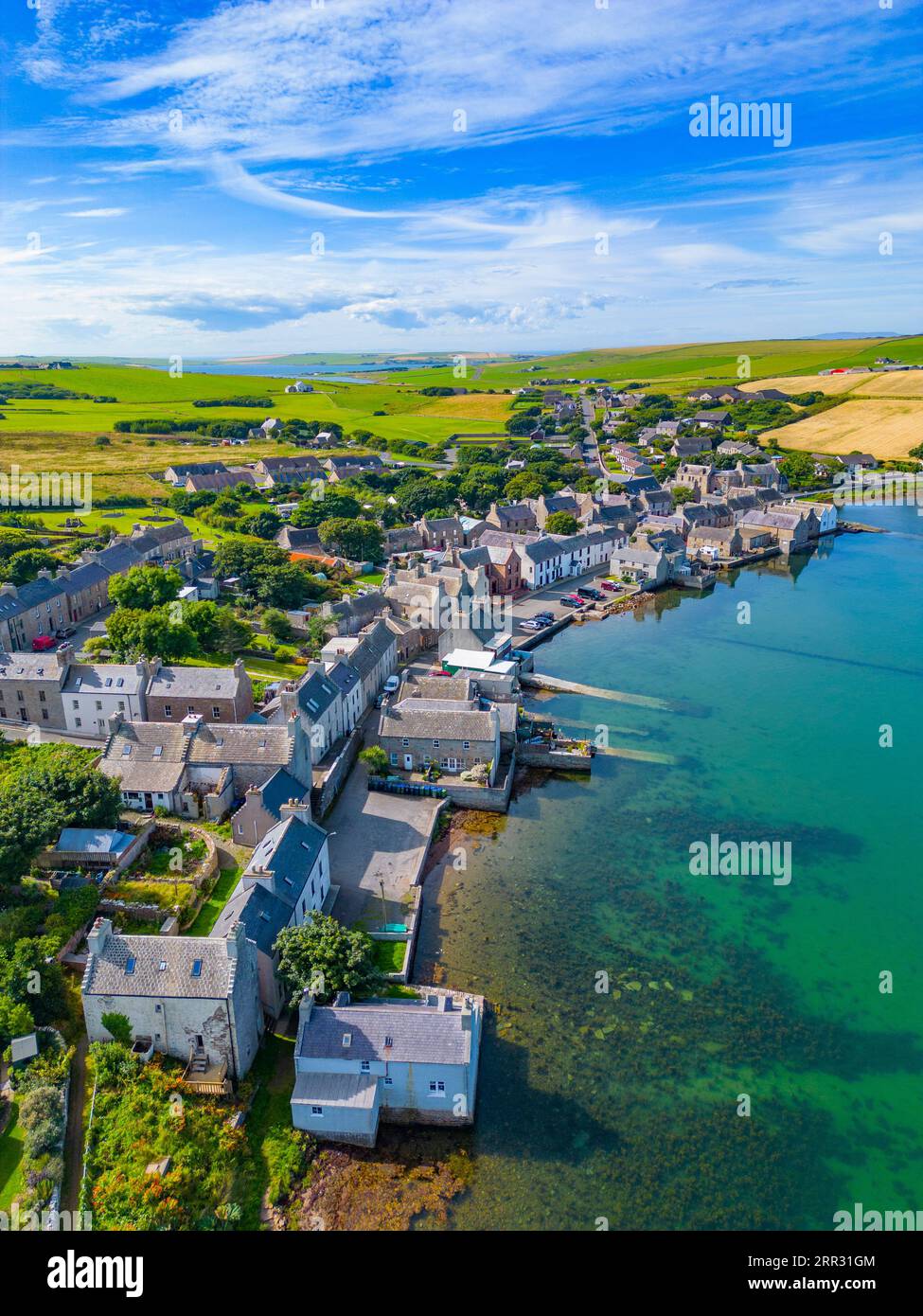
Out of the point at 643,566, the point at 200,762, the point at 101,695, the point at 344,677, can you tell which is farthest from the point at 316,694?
the point at 643,566

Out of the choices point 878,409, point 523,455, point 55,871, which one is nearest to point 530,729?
point 55,871

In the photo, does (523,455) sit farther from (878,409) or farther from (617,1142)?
(617,1142)

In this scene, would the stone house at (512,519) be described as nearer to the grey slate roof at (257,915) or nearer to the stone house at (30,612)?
the stone house at (30,612)

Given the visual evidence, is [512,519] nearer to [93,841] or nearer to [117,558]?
[117,558]

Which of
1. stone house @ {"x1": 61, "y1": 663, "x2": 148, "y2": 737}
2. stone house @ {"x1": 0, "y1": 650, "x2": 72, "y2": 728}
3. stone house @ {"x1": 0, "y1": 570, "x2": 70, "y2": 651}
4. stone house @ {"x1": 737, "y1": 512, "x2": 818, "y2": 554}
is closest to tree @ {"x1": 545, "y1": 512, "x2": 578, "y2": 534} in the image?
stone house @ {"x1": 737, "y1": 512, "x2": 818, "y2": 554}

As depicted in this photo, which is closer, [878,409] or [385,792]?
[385,792]

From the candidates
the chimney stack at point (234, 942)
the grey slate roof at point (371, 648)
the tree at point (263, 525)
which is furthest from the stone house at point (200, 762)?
the tree at point (263, 525)
